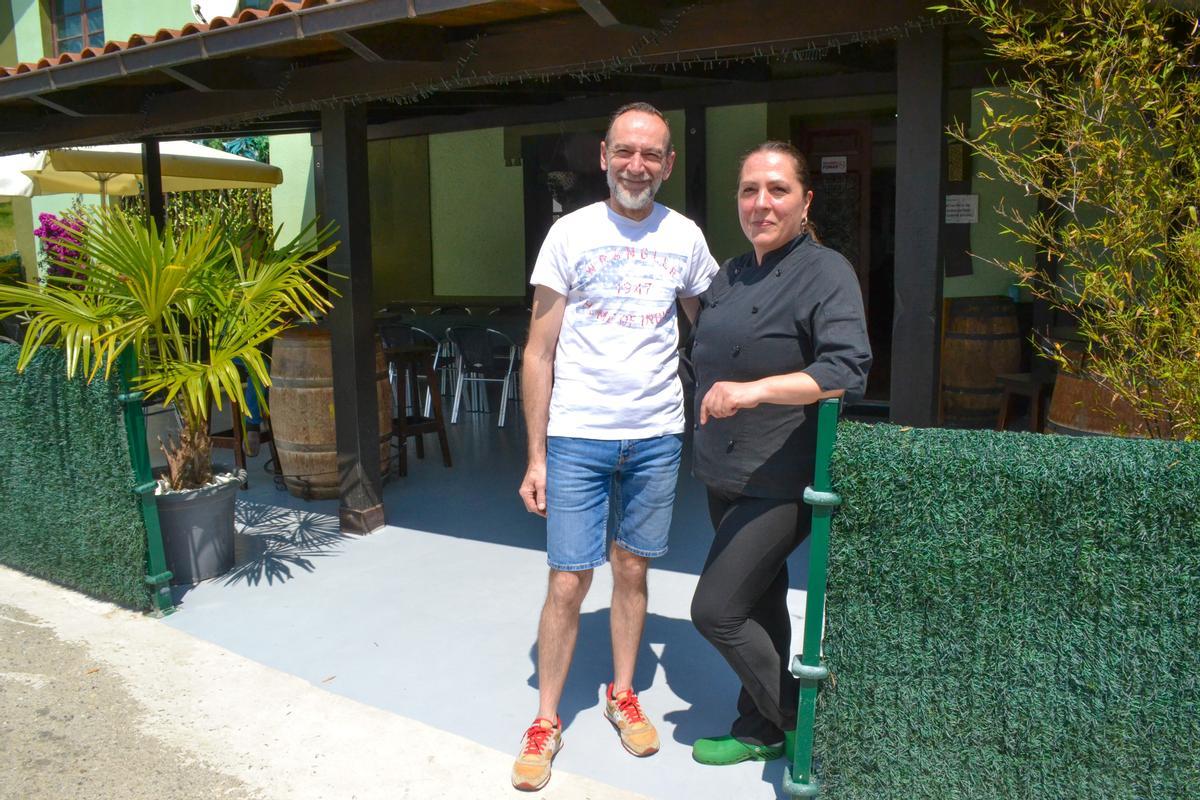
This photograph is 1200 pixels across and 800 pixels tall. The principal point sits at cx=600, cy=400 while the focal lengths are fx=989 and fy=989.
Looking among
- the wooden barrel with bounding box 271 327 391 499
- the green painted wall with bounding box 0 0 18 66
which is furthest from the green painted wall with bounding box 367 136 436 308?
the green painted wall with bounding box 0 0 18 66

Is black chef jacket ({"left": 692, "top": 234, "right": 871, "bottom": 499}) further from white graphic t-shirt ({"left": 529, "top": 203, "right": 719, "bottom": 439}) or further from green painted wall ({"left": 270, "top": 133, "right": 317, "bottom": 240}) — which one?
green painted wall ({"left": 270, "top": 133, "right": 317, "bottom": 240})

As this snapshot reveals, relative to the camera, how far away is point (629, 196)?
2639mm

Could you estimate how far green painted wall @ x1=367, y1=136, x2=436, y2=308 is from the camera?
1000 centimetres

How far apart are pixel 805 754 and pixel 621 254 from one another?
135 cm

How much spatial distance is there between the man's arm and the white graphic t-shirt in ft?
0.08

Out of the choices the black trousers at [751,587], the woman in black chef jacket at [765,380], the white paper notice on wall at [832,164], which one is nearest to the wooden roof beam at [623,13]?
the woman in black chef jacket at [765,380]

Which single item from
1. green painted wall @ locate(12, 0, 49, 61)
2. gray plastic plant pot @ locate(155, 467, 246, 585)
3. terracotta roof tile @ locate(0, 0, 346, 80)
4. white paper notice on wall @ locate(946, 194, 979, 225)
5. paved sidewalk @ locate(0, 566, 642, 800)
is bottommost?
paved sidewalk @ locate(0, 566, 642, 800)

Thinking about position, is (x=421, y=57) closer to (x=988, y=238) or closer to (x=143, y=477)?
(x=143, y=477)

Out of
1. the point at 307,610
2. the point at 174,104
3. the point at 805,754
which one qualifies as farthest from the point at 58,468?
the point at 805,754

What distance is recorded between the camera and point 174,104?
5.77 meters

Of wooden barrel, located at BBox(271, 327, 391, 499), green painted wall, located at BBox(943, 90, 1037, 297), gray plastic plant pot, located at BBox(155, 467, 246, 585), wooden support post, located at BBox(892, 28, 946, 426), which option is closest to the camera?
wooden support post, located at BBox(892, 28, 946, 426)

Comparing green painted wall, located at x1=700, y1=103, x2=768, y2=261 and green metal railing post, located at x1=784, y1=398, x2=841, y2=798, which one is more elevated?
green painted wall, located at x1=700, y1=103, x2=768, y2=261

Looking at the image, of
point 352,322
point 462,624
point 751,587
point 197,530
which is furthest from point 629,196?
point 197,530

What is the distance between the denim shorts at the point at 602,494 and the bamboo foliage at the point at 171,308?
1.66 meters
